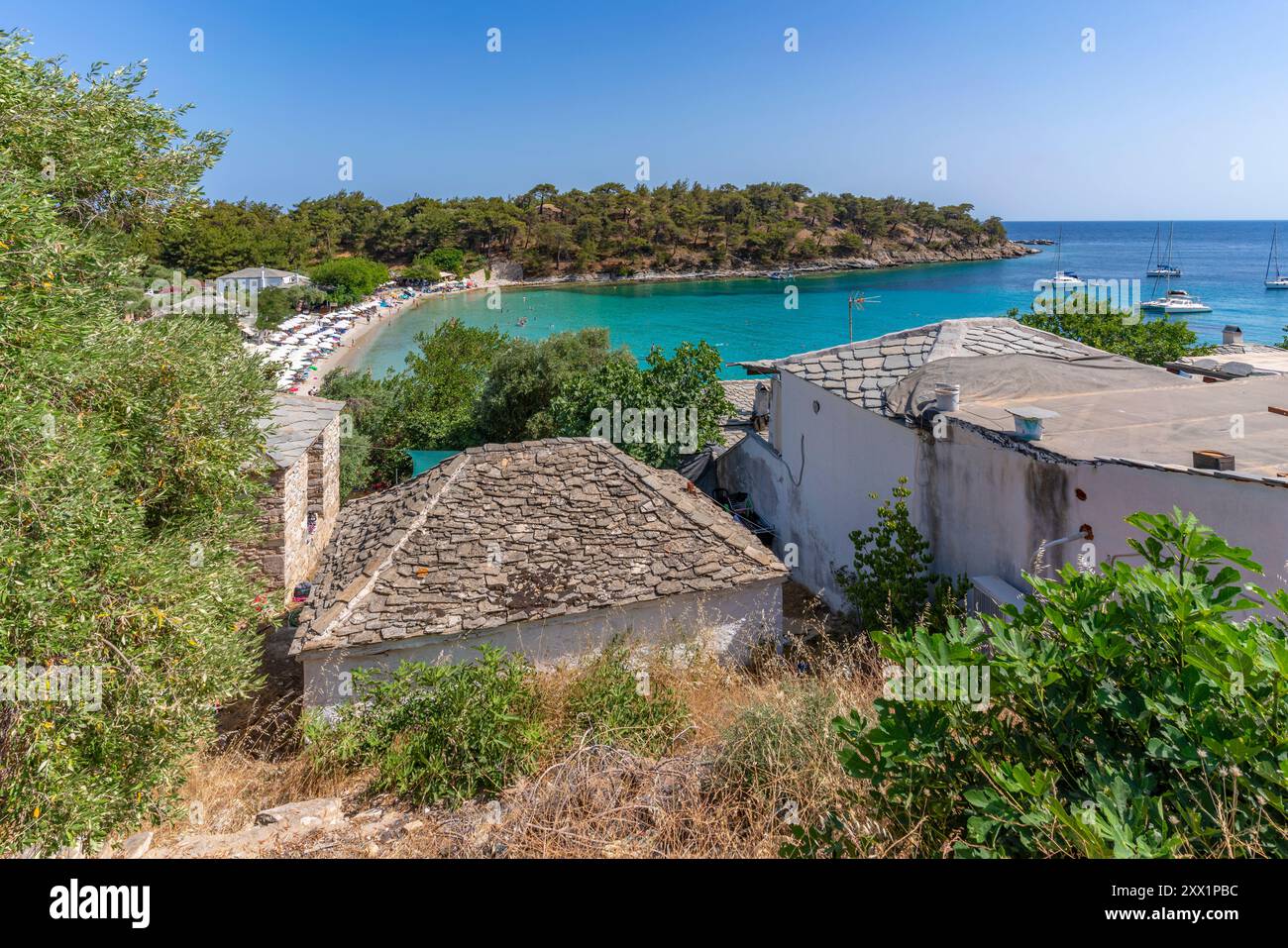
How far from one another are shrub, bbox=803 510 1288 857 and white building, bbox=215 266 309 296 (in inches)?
2701

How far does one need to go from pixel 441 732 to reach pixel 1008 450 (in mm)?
7009

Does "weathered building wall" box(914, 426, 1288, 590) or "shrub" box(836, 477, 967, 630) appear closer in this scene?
"weathered building wall" box(914, 426, 1288, 590)

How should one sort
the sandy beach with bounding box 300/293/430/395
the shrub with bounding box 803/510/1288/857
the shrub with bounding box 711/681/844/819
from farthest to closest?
the sandy beach with bounding box 300/293/430/395, the shrub with bounding box 711/681/844/819, the shrub with bounding box 803/510/1288/857

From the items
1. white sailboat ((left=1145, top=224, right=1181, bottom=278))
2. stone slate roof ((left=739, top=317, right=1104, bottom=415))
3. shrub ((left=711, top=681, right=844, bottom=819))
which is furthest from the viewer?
white sailboat ((left=1145, top=224, right=1181, bottom=278))

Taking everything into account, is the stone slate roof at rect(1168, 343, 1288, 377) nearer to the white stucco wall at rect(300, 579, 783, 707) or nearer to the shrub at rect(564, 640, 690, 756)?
the white stucco wall at rect(300, 579, 783, 707)

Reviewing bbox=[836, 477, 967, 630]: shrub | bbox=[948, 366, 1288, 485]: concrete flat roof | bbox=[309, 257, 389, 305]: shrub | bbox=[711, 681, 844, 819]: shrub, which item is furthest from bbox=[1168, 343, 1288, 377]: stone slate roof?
bbox=[309, 257, 389, 305]: shrub

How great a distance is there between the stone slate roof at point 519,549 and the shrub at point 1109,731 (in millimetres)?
7238

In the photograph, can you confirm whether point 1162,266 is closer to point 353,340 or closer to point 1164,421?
point 353,340

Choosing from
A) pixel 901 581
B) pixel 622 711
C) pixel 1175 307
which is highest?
pixel 1175 307

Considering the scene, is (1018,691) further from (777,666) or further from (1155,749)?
(777,666)

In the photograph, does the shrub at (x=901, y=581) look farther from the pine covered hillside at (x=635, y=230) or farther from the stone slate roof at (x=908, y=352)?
the pine covered hillside at (x=635, y=230)

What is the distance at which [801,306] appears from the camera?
3615 inches

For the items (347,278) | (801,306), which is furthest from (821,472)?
(801,306)

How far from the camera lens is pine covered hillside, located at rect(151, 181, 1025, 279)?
359ft
